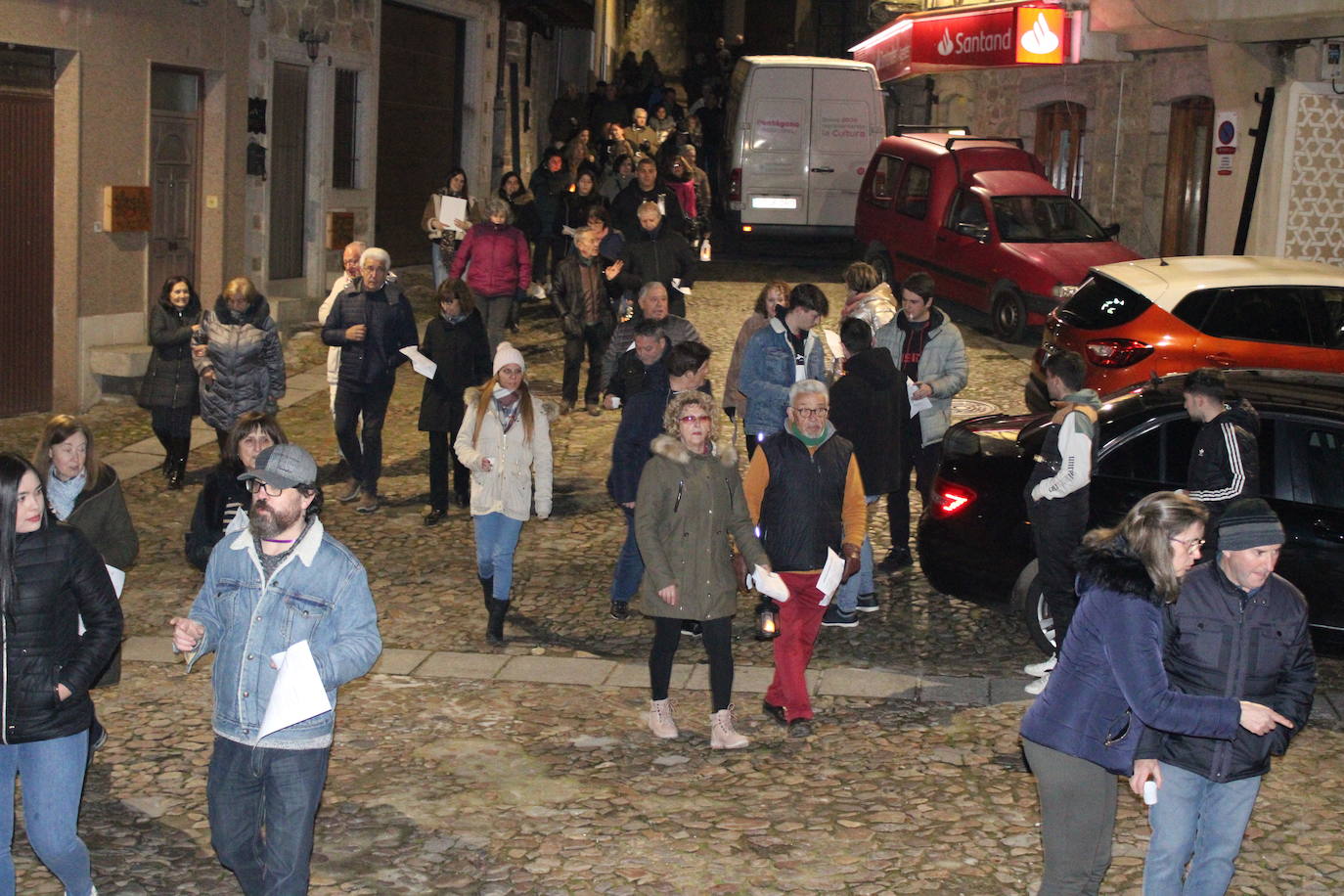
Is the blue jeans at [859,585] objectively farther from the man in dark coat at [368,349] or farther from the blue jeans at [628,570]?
the man in dark coat at [368,349]

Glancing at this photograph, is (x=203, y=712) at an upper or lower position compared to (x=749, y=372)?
lower

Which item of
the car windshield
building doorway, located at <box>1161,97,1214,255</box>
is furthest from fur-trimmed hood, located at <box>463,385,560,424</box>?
building doorway, located at <box>1161,97,1214,255</box>

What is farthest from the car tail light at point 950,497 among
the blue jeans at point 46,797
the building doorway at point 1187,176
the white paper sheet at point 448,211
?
the building doorway at point 1187,176

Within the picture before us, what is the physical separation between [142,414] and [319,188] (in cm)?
540

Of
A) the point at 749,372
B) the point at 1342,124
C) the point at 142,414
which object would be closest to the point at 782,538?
the point at 749,372

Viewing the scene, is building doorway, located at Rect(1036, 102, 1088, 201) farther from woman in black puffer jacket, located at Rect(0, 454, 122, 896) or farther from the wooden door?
woman in black puffer jacket, located at Rect(0, 454, 122, 896)

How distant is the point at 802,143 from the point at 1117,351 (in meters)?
10.8

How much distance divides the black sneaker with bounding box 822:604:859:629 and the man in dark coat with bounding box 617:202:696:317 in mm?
5226

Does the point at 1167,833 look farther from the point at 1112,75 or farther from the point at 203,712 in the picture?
the point at 1112,75

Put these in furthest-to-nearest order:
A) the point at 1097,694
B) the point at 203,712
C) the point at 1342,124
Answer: the point at 1342,124 < the point at 203,712 < the point at 1097,694

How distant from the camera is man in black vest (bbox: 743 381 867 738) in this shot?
7.59m

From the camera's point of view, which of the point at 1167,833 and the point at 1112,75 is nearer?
the point at 1167,833

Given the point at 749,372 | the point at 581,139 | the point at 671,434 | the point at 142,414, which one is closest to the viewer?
the point at 671,434

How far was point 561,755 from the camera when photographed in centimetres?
750
